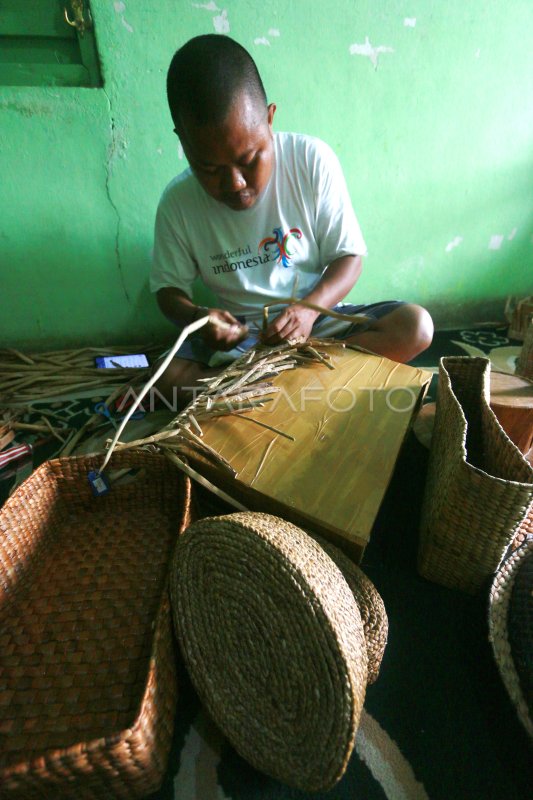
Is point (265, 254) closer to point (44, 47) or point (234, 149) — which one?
point (234, 149)

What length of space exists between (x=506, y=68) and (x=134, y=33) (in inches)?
61.5

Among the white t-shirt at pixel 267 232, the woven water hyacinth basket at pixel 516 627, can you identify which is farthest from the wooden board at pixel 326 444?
the white t-shirt at pixel 267 232

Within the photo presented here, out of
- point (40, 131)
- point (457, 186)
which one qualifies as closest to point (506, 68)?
point (457, 186)

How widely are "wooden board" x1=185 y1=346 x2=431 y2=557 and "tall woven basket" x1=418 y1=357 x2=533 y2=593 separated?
12cm

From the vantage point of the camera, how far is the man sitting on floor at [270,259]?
4.36 feet

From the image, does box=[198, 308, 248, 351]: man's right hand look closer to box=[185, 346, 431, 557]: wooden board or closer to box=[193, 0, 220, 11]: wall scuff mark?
box=[185, 346, 431, 557]: wooden board

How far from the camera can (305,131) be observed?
1.65m

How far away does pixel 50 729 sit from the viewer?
0.63 meters

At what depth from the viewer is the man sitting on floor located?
4.36 ft

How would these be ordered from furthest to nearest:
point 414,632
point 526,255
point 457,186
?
point 526,255 → point 457,186 → point 414,632

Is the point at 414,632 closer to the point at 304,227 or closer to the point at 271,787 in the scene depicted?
the point at 271,787

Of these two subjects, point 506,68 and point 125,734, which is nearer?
point 125,734

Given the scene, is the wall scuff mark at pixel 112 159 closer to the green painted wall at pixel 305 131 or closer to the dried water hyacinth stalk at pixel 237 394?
the green painted wall at pixel 305 131

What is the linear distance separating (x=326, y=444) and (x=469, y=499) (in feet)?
1.06
